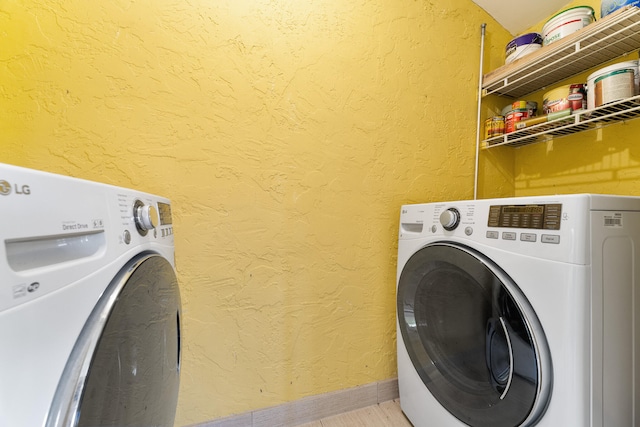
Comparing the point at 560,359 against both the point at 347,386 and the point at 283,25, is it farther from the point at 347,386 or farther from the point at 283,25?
the point at 283,25

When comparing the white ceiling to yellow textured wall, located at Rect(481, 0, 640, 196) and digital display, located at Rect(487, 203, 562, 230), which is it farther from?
digital display, located at Rect(487, 203, 562, 230)

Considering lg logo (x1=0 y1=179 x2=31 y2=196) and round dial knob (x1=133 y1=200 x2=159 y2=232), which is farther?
round dial knob (x1=133 y1=200 x2=159 y2=232)

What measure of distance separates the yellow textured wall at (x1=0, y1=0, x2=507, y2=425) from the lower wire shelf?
218mm

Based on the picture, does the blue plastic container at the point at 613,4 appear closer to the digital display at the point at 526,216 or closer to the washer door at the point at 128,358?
the digital display at the point at 526,216

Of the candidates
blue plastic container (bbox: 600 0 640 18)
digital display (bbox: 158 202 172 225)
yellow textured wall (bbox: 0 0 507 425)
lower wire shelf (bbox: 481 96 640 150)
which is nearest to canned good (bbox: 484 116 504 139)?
lower wire shelf (bbox: 481 96 640 150)

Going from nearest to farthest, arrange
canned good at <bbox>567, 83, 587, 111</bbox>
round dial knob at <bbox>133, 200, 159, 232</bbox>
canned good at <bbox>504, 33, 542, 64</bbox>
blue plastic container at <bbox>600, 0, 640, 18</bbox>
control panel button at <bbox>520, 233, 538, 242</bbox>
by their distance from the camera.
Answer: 1. round dial knob at <bbox>133, 200, 159, 232</bbox>
2. control panel button at <bbox>520, 233, 538, 242</bbox>
3. blue plastic container at <bbox>600, 0, 640, 18</bbox>
4. canned good at <bbox>567, 83, 587, 111</bbox>
5. canned good at <bbox>504, 33, 542, 64</bbox>

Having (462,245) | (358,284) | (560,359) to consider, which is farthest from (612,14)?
(358,284)

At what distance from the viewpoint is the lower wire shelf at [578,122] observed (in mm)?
864

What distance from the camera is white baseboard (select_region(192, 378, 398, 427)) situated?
0.99 metres

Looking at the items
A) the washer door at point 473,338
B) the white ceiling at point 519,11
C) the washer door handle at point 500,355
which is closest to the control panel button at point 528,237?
the washer door at point 473,338

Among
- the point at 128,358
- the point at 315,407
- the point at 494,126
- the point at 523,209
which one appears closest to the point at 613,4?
the point at 494,126

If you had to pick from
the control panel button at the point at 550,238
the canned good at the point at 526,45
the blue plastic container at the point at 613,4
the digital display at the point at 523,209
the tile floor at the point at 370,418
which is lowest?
the tile floor at the point at 370,418

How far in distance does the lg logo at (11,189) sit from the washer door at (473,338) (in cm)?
87

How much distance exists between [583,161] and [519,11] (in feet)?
2.55
